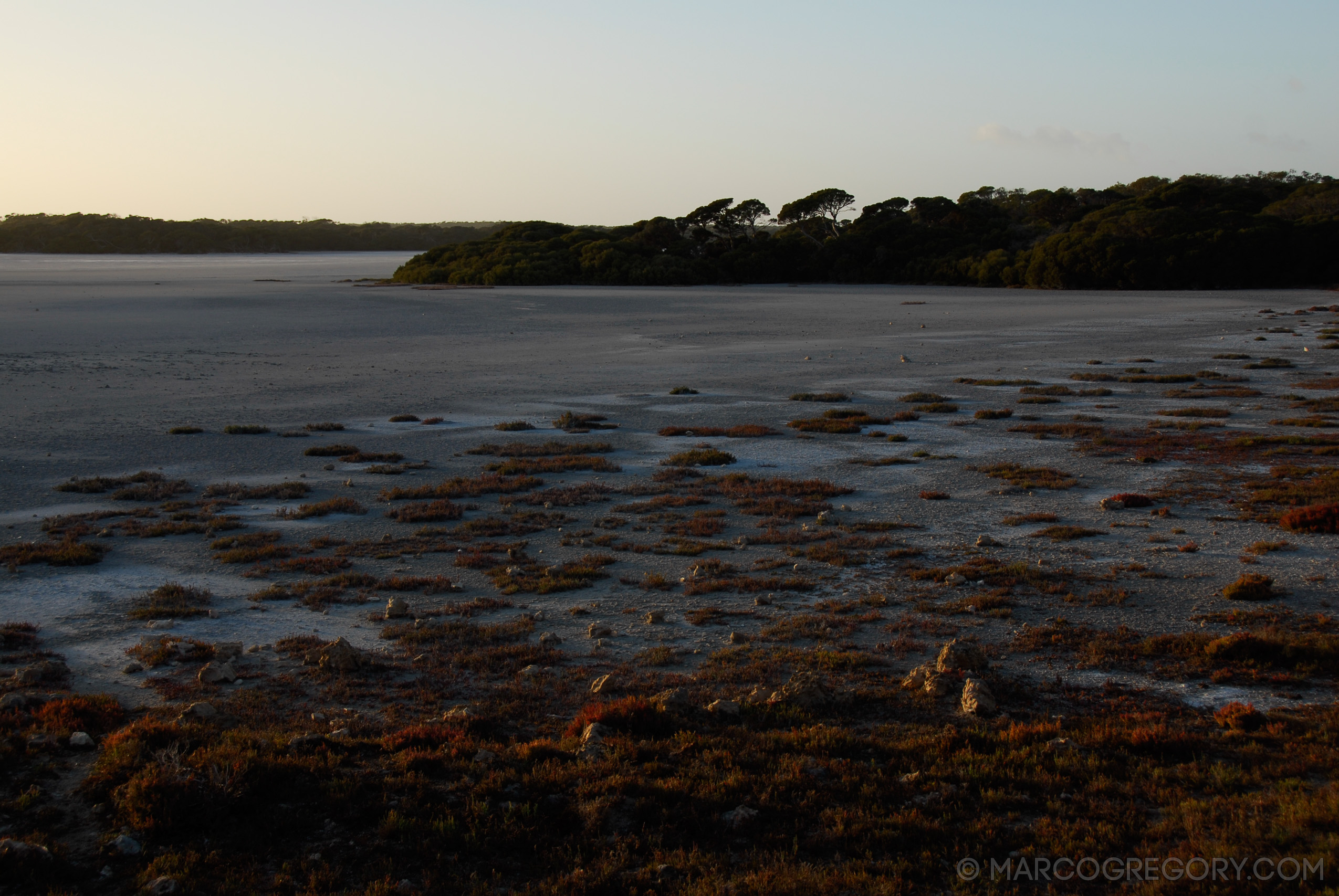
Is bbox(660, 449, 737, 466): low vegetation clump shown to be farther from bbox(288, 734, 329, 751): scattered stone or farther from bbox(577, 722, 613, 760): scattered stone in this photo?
bbox(288, 734, 329, 751): scattered stone

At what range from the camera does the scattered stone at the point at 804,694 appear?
7.98m

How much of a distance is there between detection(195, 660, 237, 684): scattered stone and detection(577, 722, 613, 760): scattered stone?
3.47 m

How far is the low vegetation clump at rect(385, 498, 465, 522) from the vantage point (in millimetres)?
14711

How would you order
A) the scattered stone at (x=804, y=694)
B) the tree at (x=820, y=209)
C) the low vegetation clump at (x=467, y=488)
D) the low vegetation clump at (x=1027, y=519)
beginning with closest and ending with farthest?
1. the scattered stone at (x=804, y=694)
2. the low vegetation clump at (x=1027, y=519)
3. the low vegetation clump at (x=467, y=488)
4. the tree at (x=820, y=209)

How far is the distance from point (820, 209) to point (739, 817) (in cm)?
10999

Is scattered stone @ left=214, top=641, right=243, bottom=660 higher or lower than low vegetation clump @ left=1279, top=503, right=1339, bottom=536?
lower

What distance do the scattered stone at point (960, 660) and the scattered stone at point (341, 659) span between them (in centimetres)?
521

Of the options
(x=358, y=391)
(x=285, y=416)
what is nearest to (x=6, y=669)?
(x=285, y=416)

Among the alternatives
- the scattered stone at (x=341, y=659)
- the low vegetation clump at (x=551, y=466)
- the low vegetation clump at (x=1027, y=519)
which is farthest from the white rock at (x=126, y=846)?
the low vegetation clump at (x=551, y=466)

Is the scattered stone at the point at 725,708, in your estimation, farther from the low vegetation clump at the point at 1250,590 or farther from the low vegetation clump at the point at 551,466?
the low vegetation clump at the point at 551,466

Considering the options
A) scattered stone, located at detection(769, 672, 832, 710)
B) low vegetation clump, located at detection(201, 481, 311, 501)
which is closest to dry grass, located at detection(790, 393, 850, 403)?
low vegetation clump, located at detection(201, 481, 311, 501)

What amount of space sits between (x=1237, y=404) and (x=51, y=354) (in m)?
39.9

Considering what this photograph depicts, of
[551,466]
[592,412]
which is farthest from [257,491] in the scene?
[592,412]

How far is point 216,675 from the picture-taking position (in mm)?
8625
